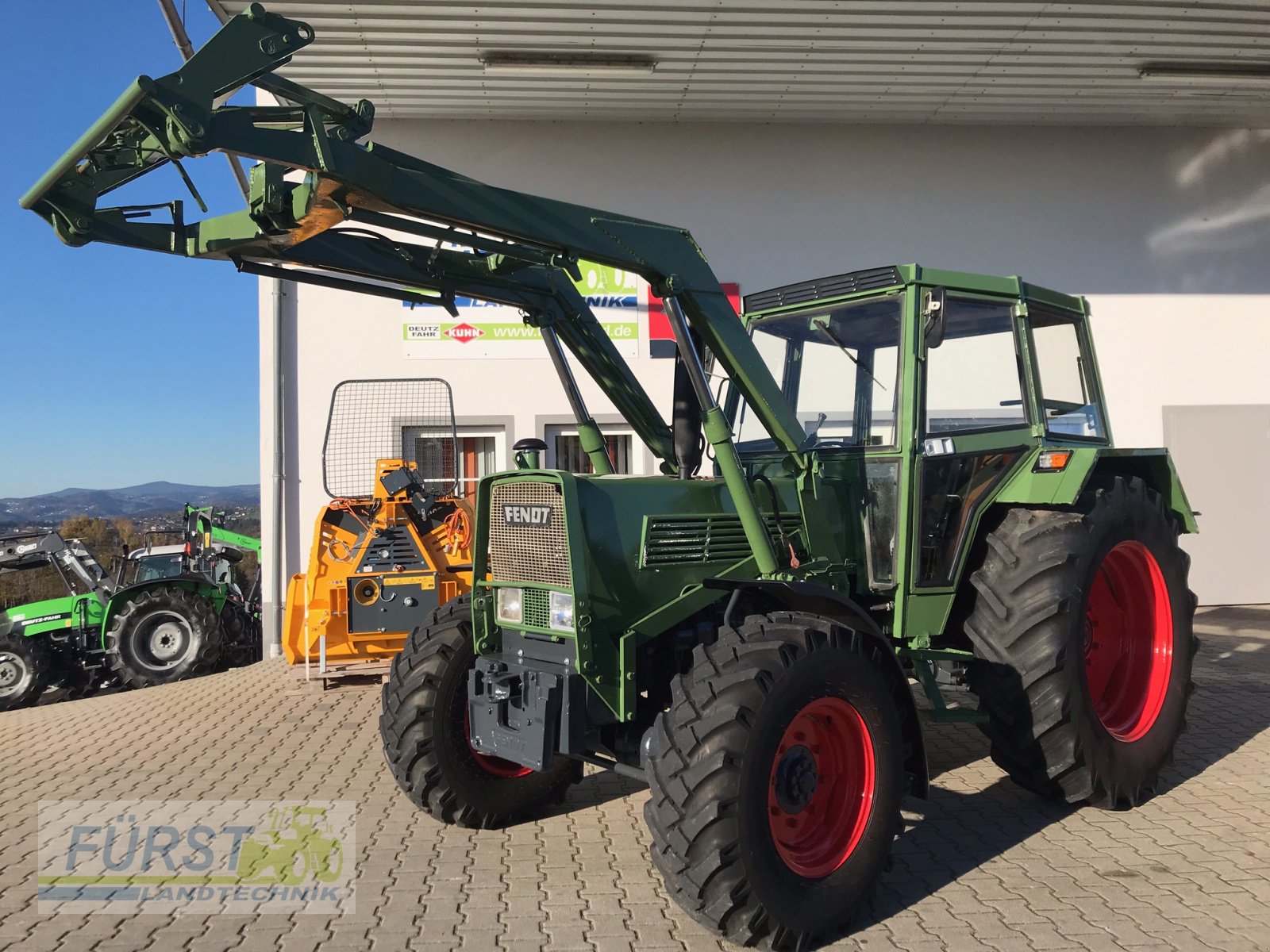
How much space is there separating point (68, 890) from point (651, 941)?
2.42 meters

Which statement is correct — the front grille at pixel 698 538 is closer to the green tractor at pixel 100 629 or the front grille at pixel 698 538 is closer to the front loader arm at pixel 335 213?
the front loader arm at pixel 335 213

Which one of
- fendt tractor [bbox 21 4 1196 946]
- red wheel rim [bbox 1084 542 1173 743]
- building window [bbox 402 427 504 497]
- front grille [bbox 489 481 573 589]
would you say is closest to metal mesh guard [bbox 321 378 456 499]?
building window [bbox 402 427 504 497]

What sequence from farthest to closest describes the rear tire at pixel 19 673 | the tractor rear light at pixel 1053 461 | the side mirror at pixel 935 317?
the rear tire at pixel 19 673 → the tractor rear light at pixel 1053 461 → the side mirror at pixel 935 317

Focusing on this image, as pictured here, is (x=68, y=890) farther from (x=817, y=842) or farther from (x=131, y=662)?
(x=131, y=662)

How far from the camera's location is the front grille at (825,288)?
454 cm

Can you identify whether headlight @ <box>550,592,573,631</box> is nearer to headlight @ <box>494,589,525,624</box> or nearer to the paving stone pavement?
headlight @ <box>494,589,525,624</box>

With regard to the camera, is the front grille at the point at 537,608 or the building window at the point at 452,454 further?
the building window at the point at 452,454

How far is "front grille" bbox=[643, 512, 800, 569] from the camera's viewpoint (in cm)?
394

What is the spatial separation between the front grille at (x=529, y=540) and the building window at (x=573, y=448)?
5.72 meters

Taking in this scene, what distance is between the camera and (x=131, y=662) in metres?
9.33

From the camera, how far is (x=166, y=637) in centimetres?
951

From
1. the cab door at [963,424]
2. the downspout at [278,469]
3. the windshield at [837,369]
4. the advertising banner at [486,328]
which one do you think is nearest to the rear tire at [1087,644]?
the cab door at [963,424]

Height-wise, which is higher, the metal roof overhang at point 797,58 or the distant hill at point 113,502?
the metal roof overhang at point 797,58

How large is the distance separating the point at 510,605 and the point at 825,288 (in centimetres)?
216
